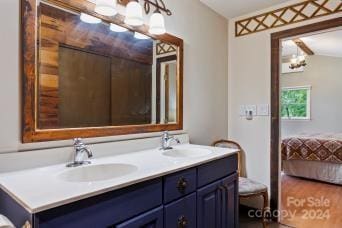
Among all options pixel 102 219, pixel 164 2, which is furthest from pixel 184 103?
pixel 102 219

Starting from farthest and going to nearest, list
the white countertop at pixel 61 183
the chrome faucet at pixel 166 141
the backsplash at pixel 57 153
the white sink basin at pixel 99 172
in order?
the chrome faucet at pixel 166 141 → the white sink basin at pixel 99 172 → the backsplash at pixel 57 153 → the white countertop at pixel 61 183

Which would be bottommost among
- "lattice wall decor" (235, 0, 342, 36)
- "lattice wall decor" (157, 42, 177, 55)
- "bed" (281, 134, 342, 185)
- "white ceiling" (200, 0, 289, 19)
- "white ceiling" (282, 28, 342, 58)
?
"bed" (281, 134, 342, 185)

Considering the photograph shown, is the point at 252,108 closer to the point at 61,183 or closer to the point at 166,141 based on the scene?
the point at 166,141

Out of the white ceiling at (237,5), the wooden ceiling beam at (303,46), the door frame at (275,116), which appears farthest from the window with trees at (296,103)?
the white ceiling at (237,5)

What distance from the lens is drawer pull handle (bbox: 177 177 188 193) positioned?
4.07 feet

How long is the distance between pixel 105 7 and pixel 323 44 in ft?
14.5

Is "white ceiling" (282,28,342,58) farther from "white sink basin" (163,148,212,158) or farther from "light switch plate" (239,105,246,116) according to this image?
"white sink basin" (163,148,212,158)

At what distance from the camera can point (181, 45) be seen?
204cm

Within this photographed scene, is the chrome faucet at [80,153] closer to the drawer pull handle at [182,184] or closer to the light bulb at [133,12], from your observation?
the drawer pull handle at [182,184]

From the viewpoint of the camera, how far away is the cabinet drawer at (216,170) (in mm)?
1408

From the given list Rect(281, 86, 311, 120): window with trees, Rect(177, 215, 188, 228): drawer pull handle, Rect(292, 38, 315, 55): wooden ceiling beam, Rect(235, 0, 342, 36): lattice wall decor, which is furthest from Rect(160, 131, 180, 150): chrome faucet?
Rect(281, 86, 311, 120): window with trees

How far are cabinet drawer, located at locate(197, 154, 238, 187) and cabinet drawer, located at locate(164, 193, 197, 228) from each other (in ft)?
0.39

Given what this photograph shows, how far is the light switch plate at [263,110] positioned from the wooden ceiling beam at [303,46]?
227cm

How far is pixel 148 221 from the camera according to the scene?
105 centimetres
